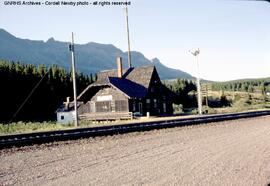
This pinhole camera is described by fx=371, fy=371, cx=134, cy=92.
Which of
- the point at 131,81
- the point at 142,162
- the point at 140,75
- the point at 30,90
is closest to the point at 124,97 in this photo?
the point at 131,81

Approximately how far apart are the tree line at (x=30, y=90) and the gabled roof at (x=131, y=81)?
386 inches

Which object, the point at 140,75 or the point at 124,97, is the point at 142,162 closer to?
the point at 124,97

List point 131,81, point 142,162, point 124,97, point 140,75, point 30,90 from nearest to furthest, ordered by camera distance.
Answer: point 142,162 → point 124,97 → point 131,81 → point 140,75 → point 30,90

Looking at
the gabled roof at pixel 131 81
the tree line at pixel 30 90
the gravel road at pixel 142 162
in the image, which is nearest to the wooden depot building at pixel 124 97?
the gabled roof at pixel 131 81

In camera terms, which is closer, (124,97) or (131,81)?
(124,97)

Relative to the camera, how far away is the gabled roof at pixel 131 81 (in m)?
44.5

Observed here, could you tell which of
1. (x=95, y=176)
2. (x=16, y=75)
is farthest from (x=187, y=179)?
(x=16, y=75)

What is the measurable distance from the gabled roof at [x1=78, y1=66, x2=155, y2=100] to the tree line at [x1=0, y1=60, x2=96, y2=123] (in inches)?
386

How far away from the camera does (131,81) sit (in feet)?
162

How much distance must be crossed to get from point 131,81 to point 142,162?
3854 cm

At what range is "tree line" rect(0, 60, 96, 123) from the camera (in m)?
51.2

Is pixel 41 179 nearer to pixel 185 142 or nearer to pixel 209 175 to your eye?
pixel 209 175

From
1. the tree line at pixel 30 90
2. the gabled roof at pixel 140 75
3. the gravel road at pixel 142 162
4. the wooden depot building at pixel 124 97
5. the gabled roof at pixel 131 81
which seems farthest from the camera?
the tree line at pixel 30 90

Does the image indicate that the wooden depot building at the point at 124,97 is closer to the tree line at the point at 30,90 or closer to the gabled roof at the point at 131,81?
the gabled roof at the point at 131,81
